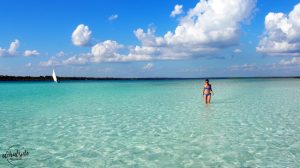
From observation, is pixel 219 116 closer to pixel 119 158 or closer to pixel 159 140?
pixel 159 140

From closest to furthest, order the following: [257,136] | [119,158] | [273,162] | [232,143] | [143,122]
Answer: [273,162], [119,158], [232,143], [257,136], [143,122]

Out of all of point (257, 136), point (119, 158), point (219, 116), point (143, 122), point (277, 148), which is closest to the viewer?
point (119, 158)

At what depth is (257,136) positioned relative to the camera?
10.6 metres

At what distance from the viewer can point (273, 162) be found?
7660mm

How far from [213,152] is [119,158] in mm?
2744

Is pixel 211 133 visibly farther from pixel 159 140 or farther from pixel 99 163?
pixel 99 163

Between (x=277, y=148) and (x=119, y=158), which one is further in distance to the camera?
(x=277, y=148)

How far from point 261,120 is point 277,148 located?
220 inches

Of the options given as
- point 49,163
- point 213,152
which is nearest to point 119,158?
point 49,163

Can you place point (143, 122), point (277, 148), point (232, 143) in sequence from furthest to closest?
point (143, 122) < point (232, 143) < point (277, 148)

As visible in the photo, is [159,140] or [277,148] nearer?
[277,148]

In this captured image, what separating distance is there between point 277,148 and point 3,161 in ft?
26.0

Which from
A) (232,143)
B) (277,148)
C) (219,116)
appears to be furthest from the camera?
(219,116)

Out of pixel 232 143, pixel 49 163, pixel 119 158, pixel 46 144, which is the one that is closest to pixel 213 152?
pixel 232 143
